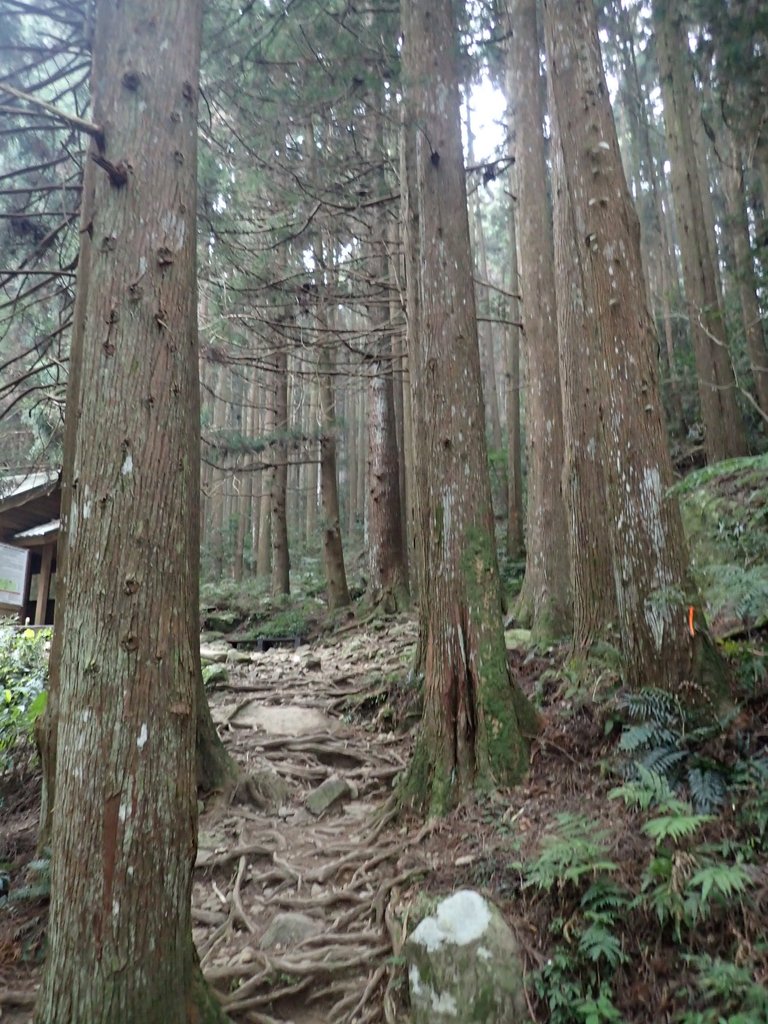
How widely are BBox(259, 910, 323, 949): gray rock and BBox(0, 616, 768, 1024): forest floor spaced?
1 cm

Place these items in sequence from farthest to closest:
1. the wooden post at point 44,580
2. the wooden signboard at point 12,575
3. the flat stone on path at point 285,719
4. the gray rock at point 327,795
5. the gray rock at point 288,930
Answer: the wooden post at point 44,580 < the wooden signboard at point 12,575 < the flat stone on path at point 285,719 < the gray rock at point 327,795 < the gray rock at point 288,930

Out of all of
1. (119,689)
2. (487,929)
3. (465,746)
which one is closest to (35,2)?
(119,689)

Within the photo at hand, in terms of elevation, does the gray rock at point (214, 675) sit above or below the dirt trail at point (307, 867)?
above

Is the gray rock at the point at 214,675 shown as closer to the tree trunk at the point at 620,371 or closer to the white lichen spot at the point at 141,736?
the tree trunk at the point at 620,371

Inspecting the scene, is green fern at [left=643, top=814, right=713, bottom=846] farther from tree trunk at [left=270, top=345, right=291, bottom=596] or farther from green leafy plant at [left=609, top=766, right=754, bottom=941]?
tree trunk at [left=270, top=345, right=291, bottom=596]

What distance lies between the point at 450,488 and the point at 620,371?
1.52 meters

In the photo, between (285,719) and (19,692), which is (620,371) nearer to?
(285,719)

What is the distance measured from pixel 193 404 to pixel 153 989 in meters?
2.57

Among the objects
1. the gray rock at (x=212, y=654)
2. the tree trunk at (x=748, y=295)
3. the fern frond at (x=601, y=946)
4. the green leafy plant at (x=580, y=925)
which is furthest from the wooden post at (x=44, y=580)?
the tree trunk at (x=748, y=295)

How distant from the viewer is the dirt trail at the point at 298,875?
10.7ft

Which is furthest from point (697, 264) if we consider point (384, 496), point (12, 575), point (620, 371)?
point (12, 575)

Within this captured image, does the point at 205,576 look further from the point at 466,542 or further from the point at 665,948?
the point at 665,948

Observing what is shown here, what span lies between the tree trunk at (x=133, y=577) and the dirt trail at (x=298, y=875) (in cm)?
72

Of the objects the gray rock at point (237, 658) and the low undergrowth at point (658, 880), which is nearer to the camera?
the low undergrowth at point (658, 880)
